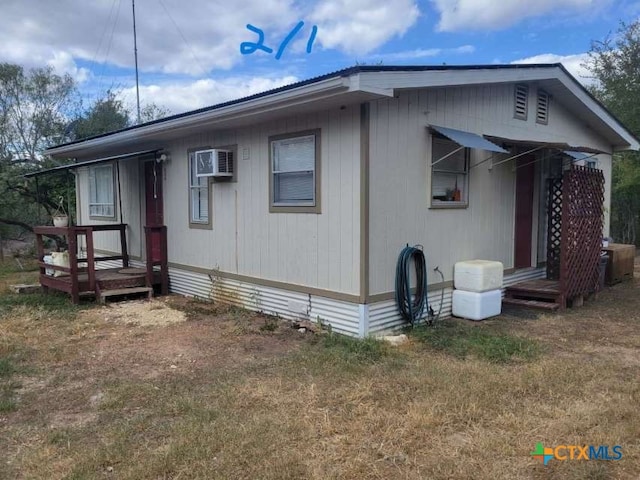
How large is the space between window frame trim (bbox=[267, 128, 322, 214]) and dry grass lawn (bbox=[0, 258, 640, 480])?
52.8 inches

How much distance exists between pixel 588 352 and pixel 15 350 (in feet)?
17.5

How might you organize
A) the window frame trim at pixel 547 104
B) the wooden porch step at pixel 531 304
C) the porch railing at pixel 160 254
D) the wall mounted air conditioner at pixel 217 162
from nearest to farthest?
the wooden porch step at pixel 531 304 < the wall mounted air conditioner at pixel 217 162 < the window frame trim at pixel 547 104 < the porch railing at pixel 160 254

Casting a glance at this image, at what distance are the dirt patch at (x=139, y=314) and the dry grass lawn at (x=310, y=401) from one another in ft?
1.23

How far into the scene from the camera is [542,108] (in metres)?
7.70

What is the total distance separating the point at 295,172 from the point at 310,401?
9.61 feet

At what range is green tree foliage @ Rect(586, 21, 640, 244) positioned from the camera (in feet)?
47.9

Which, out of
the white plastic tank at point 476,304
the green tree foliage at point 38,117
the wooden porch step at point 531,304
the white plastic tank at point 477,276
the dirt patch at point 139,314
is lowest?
the dirt patch at point 139,314

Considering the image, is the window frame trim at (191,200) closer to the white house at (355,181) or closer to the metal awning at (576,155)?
the white house at (355,181)

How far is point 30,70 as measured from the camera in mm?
15992

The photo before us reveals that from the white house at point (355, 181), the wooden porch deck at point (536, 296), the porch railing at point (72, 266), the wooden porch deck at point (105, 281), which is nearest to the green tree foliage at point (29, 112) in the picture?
the porch railing at point (72, 266)

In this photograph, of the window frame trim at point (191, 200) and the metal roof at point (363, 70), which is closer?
the metal roof at point (363, 70)

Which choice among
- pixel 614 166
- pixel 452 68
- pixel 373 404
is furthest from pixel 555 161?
pixel 614 166

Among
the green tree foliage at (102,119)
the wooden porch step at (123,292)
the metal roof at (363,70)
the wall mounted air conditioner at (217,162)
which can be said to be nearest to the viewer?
the metal roof at (363,70)

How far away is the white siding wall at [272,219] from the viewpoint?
204 inches
